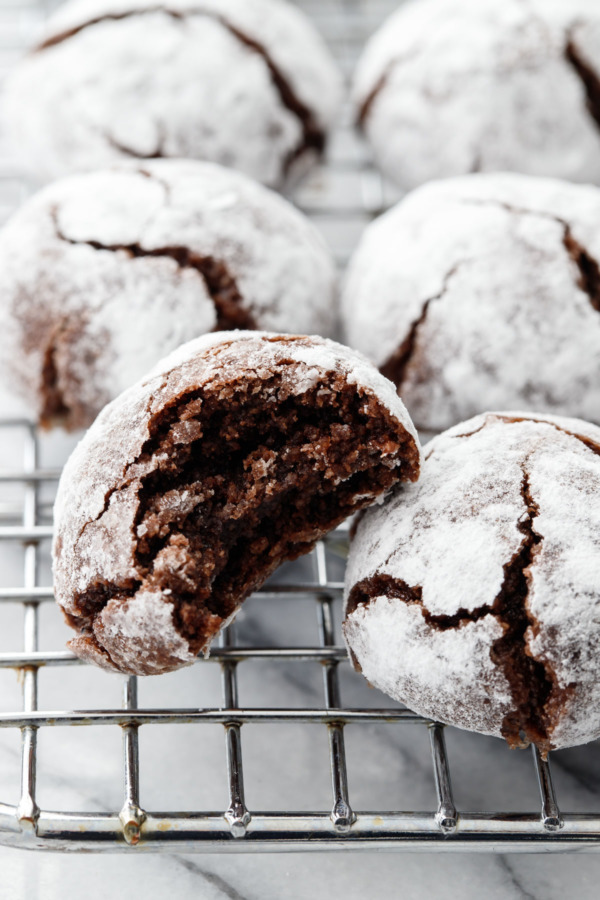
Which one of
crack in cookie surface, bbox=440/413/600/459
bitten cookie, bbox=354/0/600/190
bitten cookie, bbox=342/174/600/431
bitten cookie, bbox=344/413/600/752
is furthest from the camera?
bitten cookie, bbox=354/0/600/190

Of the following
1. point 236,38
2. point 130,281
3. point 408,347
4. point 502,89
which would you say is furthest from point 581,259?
point 236,38

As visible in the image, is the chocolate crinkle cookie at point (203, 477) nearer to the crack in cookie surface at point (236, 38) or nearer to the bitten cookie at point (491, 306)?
the bitten cookie at point (491, 306)

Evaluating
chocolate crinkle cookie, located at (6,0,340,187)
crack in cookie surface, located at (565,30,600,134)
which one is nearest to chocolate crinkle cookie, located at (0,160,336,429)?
chocolate crinkle cookie, located at (6,0,340,187)

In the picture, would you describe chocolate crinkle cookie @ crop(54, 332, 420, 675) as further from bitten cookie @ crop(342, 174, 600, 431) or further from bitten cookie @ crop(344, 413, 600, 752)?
bitten cookie @ crop(342, 174, 600, 431)

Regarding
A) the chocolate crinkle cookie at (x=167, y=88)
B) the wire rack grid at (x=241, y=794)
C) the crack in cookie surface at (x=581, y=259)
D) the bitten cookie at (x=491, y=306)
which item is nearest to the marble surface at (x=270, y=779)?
the wire rack grid at (x=241, y=794)

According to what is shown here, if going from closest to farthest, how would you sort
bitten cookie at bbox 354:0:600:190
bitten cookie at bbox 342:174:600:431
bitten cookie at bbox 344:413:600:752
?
bitten cookie at bbox 344:413:600:752, bitten cookie at bbox 342:174:600:431, bitten cookie at bbox 354:0:600:190

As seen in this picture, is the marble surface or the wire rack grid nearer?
the wire rack grid

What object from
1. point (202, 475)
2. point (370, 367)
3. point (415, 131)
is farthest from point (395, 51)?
point (202, 475)
